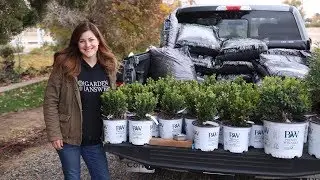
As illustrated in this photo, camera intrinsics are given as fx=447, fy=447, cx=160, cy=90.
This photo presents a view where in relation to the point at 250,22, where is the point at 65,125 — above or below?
below

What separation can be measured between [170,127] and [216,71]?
225 cm

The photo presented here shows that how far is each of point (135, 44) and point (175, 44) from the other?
6522 millimetres

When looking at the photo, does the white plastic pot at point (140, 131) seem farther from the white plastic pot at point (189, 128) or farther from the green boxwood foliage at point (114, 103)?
the white plastic pot at point (189, 128)

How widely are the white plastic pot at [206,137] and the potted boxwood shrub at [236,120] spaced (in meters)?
0.06

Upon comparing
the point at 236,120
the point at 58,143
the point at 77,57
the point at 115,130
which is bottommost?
the point at 58,143

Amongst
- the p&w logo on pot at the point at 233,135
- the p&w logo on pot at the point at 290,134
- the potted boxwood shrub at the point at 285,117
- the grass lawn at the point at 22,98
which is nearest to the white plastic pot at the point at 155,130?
the p&w logo on pot at the point at 233,135

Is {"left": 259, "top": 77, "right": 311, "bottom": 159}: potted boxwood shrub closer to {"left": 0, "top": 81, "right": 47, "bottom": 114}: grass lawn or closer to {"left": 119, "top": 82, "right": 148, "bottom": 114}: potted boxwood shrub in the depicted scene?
{"left": 119, "top": 82, "right": 148, "bottom": 114}: potted boxwood shrub

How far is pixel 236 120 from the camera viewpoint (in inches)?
117

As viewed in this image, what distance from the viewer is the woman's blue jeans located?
129 inches

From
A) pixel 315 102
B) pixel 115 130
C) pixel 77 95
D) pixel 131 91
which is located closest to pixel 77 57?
pixel 77 95

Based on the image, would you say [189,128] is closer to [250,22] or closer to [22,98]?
[250,22]

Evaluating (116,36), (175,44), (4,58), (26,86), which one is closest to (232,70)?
(175,44)

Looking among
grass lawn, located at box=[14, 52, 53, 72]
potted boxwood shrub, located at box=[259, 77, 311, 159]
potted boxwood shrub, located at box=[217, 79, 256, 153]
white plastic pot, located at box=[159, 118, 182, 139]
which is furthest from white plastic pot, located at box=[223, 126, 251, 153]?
grass lawn, located at box=[14, 52, 53, 72]

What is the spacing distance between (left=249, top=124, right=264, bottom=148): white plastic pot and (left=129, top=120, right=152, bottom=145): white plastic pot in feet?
2.32
